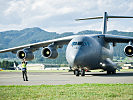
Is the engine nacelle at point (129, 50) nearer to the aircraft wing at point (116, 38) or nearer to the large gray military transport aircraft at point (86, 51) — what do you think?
the large gray military transport aircraft at point (86, 51)

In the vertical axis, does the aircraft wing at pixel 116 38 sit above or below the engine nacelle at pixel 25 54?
above

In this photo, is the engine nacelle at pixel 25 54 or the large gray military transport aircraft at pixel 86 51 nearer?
the large gray military transport aircraft at pixel 86 51

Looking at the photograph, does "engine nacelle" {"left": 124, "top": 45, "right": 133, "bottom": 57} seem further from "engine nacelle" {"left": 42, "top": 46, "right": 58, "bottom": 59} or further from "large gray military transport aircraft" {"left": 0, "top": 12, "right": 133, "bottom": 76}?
"engine nacelle" {"left": 42, "top": 46, "right": 58, "bottom": 59}

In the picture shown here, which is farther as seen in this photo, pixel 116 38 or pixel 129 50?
pixel 116 38

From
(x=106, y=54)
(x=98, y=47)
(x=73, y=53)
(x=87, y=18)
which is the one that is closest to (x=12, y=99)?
(x=73, y=53)

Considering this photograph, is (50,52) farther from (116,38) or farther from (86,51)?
(116,38)

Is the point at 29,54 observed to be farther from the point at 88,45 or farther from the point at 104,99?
the point at 104,99

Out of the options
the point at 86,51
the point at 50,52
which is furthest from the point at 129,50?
the point at 50,52

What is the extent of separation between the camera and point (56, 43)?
29.9m

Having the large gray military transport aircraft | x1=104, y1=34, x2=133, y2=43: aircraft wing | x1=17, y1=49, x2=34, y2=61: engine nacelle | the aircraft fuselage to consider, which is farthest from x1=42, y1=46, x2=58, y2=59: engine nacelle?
x1=104, y1=34, x2=133, y2=43: aircraft wing

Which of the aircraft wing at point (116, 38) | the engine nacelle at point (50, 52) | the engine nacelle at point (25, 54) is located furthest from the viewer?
the engine nacelle at point (25, 54)

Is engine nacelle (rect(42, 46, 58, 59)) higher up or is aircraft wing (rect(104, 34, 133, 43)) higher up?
aircraft wing (rect(104, 34, 133, 43))

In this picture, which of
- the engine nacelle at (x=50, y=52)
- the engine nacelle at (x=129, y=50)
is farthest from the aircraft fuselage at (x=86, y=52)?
the engine nacelle at (x=50, y=52)

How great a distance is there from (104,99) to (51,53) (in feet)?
64.3
